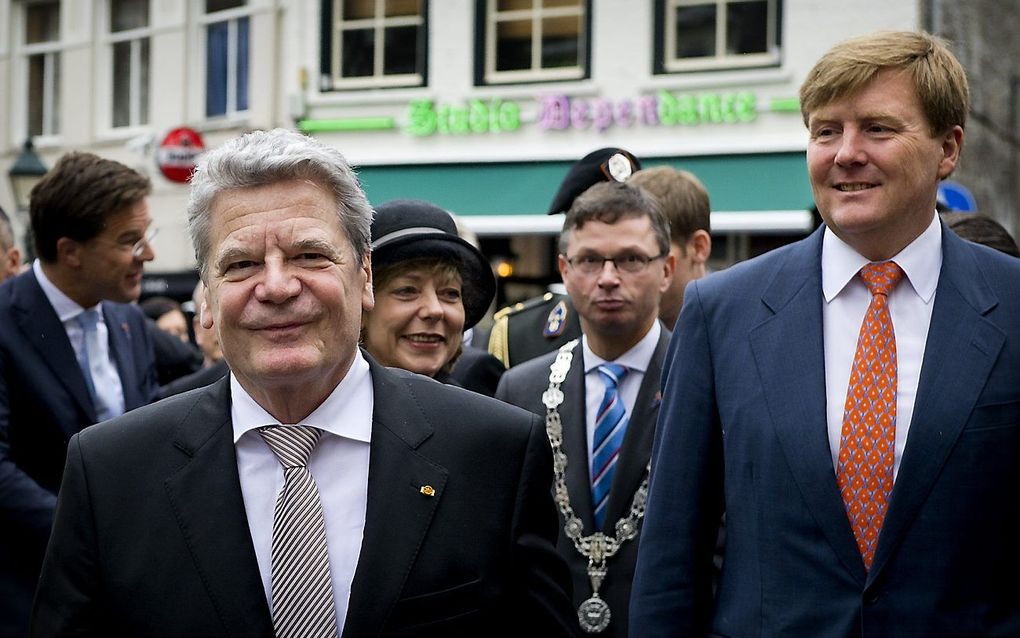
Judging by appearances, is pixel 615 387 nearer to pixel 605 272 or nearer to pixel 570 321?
pixel 605 272

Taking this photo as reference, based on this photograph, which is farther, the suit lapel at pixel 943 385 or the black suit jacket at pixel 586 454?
the black suit jacket at pixel 586 454

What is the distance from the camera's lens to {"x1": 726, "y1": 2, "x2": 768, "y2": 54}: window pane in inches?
607

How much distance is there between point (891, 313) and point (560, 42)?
1391 centimetres

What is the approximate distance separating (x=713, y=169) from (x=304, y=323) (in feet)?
42.2

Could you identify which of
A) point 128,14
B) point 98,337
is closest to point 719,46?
point 128,14

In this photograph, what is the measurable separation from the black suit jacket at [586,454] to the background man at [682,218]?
776 mm

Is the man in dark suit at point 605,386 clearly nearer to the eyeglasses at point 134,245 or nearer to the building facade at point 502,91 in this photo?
the eyeglasses at point 134,245

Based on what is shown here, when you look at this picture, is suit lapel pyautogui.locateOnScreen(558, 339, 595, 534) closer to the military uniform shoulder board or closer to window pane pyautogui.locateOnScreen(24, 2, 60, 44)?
the military uniform shoulder board

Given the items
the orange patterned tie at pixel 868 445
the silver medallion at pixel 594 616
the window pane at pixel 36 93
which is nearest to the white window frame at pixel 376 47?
the window pane at pixel 36 93

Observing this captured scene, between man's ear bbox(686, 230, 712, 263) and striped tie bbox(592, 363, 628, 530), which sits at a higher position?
man's ear bbox(686, 230, 712, 263)

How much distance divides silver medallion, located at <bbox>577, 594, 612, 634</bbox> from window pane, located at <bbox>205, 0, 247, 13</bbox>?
16.1 m

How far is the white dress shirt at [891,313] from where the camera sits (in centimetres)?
302

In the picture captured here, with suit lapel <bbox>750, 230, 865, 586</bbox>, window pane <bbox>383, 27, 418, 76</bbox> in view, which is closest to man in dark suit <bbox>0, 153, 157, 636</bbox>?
suit lapel <bbox>750, 230, 865, 586</bbox>

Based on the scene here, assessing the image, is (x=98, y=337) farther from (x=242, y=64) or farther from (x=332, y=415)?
(x=242, y=64)
